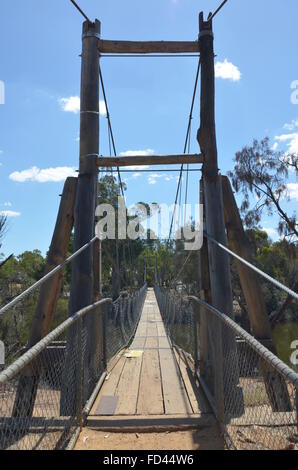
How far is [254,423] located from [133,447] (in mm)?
652

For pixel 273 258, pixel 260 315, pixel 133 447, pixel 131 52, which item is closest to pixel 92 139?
pixel 131 52

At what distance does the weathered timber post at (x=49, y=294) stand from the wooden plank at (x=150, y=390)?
720 mm

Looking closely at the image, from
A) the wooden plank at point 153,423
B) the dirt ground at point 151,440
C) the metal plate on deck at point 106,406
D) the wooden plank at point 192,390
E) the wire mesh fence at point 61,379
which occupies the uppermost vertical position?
the wire mesh fence at point 61,379

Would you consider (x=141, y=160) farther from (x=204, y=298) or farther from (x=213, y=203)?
(x=204, y=298)

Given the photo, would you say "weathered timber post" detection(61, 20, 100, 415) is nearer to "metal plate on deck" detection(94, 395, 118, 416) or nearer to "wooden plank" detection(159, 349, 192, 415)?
"metal plate on deck" detection(94, 395, 118, 416)

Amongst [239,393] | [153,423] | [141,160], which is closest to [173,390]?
[239,393]

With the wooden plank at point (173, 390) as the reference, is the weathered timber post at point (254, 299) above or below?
above

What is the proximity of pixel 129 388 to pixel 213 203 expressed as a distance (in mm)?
1464

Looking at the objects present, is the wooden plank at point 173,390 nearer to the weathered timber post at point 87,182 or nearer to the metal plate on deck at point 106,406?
the metal plate on deck at point 106,406

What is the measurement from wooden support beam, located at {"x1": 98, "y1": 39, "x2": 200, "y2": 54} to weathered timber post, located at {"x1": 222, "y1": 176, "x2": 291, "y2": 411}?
3.84ft

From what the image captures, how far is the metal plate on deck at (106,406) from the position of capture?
2.58 m

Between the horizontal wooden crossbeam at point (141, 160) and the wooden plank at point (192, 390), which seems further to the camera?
the horizontal wooden crossbeam at point (141, 160)

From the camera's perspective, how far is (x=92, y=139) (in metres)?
3.59

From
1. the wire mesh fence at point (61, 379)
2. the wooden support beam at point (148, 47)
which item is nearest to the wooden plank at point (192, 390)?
the wire mesh fence at point (61, 379)
